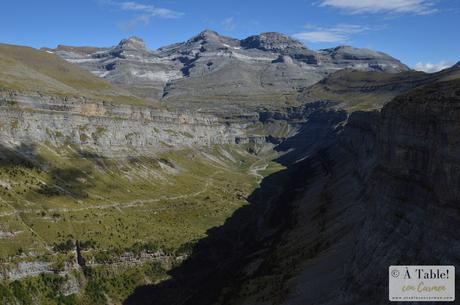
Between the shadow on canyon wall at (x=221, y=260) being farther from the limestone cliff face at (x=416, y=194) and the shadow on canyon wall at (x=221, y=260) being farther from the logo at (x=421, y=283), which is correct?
the logo at (x=421, y=283)

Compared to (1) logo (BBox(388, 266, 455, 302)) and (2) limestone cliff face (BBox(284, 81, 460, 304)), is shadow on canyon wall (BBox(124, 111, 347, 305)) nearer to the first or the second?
(2) limestone cliff face (BBox(284, 81, 460, 304))

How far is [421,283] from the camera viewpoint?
171ft

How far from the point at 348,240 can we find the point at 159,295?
47.7m

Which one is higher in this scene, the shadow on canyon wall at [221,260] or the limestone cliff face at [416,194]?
the limestone cliff face at [416,194]

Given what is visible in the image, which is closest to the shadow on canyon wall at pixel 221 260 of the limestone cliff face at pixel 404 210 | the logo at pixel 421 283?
the limestone cliff face at pixel 404 210

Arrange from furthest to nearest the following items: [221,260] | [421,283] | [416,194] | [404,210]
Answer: [221,260] < [404,210] < [416,194] < [421,283]

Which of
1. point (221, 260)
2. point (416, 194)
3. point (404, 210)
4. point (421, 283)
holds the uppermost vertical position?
point (416, 194)

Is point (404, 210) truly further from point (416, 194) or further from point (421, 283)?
point (421, 283)

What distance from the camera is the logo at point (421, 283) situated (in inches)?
1950

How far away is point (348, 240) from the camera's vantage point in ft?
310

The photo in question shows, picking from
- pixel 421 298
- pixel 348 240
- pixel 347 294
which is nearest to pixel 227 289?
pixel 348 240

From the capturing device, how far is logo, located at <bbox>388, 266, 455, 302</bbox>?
49.5 metres

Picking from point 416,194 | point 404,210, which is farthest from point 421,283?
point 404,210

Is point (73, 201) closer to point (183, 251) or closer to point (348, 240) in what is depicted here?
point (183, 251)
